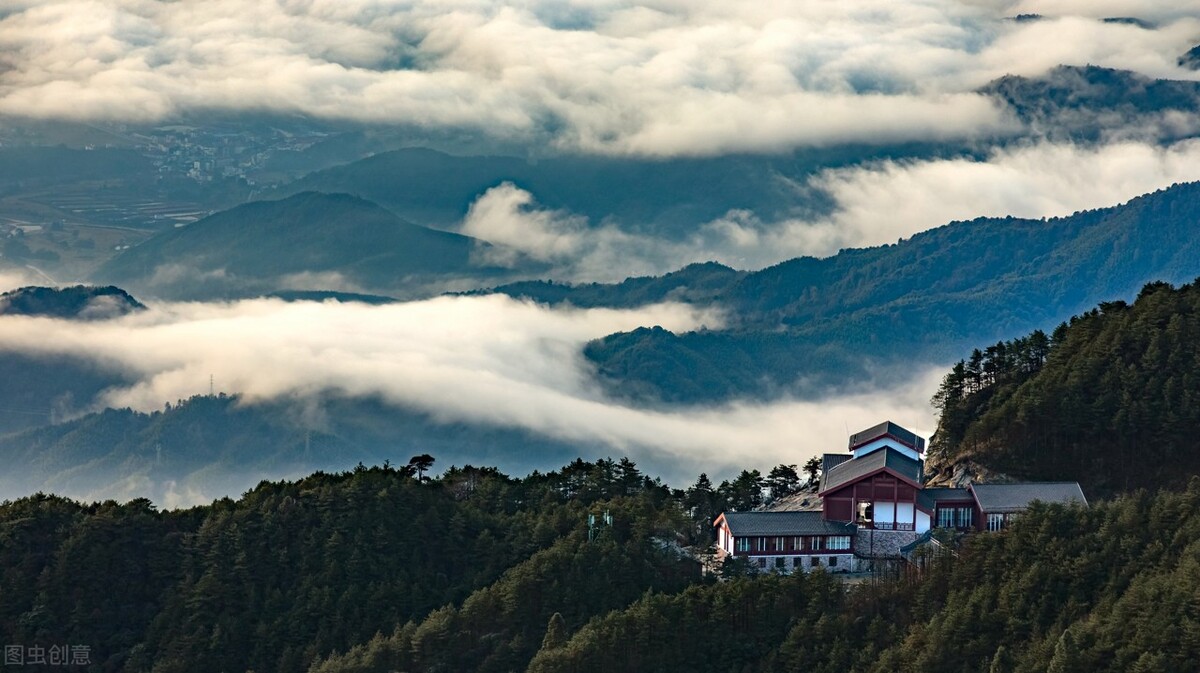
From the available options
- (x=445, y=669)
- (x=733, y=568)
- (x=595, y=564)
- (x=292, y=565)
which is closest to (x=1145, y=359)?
(x=733, y=568)

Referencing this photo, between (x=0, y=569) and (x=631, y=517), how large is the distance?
40.4m

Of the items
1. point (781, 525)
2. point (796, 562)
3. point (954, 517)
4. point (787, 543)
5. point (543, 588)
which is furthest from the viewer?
point (781, 525)

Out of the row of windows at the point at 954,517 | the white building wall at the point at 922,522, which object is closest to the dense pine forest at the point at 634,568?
the row of windows at the point at 954,517

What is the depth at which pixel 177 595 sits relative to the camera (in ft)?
362

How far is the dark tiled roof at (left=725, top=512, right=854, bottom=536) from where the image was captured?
10831cm

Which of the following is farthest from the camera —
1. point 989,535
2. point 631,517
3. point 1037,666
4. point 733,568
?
point 631,517

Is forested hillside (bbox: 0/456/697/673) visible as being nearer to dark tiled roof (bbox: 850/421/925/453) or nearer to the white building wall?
the white building wall

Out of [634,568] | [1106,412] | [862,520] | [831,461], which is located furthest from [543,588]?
[1106,412]

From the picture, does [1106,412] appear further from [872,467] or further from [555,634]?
[555,634]

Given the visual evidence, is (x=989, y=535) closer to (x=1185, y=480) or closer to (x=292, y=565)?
(x=1185, y=480)

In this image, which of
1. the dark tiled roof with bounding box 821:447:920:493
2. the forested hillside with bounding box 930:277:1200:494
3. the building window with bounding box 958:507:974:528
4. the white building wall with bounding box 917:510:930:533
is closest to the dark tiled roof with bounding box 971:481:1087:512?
the building window with bounding box 958:507:974:528

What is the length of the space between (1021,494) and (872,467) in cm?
947

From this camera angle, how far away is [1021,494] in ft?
347

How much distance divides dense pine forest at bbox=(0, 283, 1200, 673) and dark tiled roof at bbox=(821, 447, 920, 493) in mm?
6006
